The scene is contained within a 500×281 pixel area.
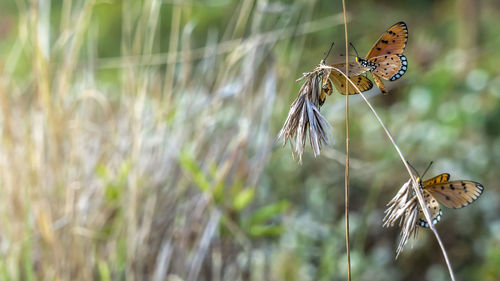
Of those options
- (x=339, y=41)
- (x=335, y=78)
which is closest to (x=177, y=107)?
(x=335, y=78)

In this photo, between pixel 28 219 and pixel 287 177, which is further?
pixel 287 177

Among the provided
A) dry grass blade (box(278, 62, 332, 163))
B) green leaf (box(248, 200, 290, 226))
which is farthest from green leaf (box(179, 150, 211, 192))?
dry grass blade (box(278, 62, 332, 163))

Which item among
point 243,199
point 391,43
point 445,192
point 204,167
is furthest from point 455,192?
point 204,167

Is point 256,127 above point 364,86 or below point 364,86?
below

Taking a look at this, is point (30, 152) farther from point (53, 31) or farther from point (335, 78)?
point (53, 31)

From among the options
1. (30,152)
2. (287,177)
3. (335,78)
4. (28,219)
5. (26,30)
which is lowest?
(287,177)

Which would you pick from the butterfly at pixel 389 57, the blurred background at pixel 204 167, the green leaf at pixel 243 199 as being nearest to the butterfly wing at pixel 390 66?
the butterfly at pixel 389 57

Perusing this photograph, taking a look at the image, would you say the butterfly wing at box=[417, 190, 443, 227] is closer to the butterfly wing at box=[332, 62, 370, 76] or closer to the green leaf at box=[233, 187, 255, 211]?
the butterfly wing at box=[332, 62, 370, 76]
